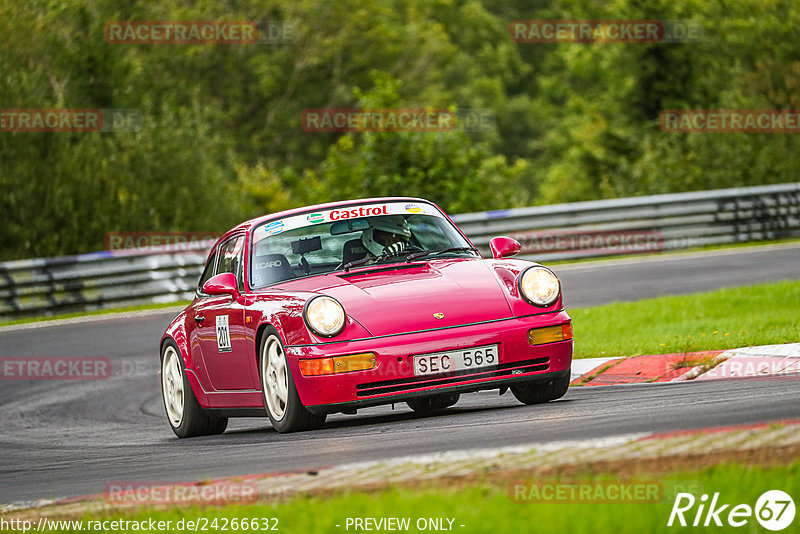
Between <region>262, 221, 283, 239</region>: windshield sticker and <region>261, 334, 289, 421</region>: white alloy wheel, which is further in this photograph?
<region>262, 221, 283, 239</region>: windshield sticker

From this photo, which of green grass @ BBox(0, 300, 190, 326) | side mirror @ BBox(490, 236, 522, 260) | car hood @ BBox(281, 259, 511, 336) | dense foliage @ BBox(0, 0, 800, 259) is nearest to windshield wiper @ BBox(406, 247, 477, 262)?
side mirror @ BBox(490, 236, 522, 260)

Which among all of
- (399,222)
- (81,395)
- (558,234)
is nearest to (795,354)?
(399,222)

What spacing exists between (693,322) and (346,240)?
422cm

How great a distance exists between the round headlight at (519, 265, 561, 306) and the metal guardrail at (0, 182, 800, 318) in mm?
10459

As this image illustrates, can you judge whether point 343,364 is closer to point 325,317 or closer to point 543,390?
point 325,317

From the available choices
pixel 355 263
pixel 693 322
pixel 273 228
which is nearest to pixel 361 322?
pixel 355 263

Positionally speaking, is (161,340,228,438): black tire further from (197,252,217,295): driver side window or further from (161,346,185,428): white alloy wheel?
(197,252,217,295): driver side window

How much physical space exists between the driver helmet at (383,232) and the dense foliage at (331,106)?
13.9m

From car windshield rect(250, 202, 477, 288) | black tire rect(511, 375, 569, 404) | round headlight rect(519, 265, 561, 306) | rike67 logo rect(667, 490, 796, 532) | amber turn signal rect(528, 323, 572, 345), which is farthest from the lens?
car windshield rect(250, 202, 477, 288)

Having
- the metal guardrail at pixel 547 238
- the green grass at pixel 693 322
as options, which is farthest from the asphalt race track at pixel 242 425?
the metal guardrail at pixel 547 238

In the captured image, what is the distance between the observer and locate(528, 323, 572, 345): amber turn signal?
7594mm

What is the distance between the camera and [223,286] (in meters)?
8.38

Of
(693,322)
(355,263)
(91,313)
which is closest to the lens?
(355,263)

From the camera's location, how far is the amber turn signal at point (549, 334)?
7.59 metres
